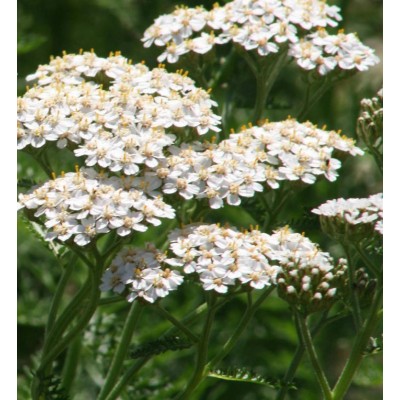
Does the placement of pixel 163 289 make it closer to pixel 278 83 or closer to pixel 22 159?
pixel 22 159

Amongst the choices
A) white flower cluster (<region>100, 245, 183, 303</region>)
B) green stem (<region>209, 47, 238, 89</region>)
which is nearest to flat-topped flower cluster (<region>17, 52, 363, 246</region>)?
white flower cluster (<region>100, 245, 183, 303</region>)

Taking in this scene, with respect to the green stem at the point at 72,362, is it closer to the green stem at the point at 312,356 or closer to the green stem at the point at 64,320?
the green stem at the point at 64,320

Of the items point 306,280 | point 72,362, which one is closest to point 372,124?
point 306,280

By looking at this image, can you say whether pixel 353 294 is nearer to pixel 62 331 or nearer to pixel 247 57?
pixel 62 331

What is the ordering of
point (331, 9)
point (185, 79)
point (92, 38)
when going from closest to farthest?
point (185, 79), point (331, 9), point (92, 38)
